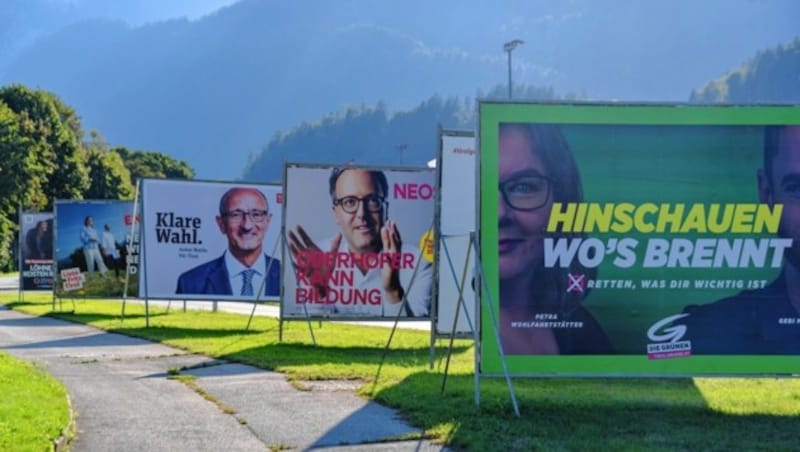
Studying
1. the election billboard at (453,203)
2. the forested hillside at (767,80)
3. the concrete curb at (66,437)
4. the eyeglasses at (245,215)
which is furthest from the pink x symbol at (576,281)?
the forested hillside at (767,80)

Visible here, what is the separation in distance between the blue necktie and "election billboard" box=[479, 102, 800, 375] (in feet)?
51.7

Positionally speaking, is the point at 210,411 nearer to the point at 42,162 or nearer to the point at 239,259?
the point at 239,259

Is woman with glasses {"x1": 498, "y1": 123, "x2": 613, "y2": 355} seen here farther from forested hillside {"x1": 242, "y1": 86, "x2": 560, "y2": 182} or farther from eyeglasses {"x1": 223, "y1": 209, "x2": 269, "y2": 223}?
forested hillside {"x1": 242, "y1": 86, "x2": 560, "y2": 182}

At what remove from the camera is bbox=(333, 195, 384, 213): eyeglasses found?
19125 millimetres

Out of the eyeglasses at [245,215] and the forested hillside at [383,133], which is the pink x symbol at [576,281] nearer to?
the eyeglasses at [245,215]

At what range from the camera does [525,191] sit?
10.6 meters

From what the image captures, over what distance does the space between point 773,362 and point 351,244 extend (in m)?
10.3

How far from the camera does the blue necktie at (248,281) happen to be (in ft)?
83.4

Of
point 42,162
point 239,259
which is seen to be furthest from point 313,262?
point 42,162

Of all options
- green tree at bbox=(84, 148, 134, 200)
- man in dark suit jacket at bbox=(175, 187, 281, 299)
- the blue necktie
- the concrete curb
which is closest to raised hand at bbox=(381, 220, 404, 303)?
man in dark suit jacket at bbox=(175, 187, 281, 299)

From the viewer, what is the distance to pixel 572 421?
9.53m

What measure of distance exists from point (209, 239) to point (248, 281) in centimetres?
159

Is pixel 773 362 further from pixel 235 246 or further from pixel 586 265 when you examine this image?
pixel 235 246

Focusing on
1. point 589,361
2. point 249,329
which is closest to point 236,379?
point 589,361
